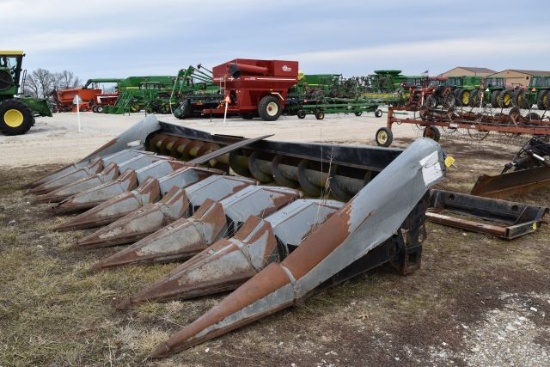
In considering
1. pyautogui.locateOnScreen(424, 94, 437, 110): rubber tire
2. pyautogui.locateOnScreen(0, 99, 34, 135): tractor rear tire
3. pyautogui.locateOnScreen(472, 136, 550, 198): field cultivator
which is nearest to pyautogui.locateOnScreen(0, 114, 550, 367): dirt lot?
pyautogui.locateOnScreen(472, 136, 550, 198): field cultivator

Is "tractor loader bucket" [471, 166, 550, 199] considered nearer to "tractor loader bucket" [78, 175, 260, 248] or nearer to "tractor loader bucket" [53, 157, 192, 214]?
"tractor loader bucket" [78, 175, 260, 248]

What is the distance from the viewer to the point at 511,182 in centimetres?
548

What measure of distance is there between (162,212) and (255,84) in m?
13.5

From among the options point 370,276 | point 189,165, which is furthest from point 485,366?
point 189,165

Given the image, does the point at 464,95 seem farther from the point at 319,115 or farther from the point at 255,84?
the point at 255,84

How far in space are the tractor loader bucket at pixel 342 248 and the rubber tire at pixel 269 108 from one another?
557 inches

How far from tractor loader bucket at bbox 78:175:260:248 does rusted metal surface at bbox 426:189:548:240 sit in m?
1.95

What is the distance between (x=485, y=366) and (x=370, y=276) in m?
1.00

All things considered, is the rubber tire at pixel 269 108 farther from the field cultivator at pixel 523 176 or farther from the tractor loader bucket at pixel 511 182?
the tractor loader bucket at pixel 511 182

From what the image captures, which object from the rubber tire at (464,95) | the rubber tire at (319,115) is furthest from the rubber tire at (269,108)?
the rubber tire at (464,95)

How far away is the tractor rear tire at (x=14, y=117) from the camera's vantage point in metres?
12.4

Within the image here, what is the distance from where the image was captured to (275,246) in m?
2.71

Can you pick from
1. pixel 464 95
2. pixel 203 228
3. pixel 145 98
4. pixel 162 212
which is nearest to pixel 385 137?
pixel 162 212

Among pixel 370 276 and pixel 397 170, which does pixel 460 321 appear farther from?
pixel 397 170
